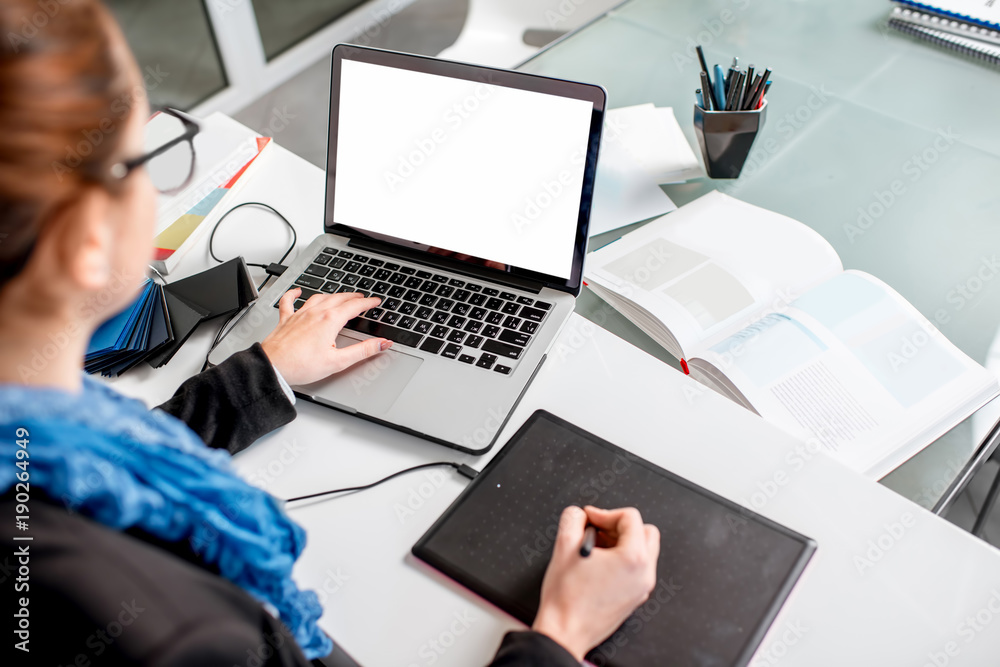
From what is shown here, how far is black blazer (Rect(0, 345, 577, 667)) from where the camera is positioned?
0.44 m

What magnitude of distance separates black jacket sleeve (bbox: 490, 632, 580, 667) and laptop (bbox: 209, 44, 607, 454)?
229mm

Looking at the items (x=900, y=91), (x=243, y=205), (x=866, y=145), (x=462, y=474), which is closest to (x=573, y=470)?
(x=462, y=474)

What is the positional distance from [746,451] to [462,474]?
0.31 m

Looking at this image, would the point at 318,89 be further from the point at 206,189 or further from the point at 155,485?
the point at 155,485

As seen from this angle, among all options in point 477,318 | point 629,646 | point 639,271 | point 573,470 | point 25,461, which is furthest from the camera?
point 639,271

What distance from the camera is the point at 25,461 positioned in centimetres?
48

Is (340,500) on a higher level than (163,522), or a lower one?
higher

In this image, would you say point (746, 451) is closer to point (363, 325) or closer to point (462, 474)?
point (462, 474)

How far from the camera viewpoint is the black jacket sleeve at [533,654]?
579 mm

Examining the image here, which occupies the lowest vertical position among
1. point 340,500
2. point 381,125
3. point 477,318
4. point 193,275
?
point 340,500

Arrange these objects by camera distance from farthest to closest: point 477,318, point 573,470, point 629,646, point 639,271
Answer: point 639,271, point 477,318, point 573,470, point 629,646

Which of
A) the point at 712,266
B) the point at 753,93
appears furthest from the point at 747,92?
the point at 712,266

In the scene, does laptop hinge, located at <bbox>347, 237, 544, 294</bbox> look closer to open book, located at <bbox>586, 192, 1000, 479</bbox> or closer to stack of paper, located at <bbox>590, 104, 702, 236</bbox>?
open book, located at <bbox>586, 192, 1000, 479</bbox>

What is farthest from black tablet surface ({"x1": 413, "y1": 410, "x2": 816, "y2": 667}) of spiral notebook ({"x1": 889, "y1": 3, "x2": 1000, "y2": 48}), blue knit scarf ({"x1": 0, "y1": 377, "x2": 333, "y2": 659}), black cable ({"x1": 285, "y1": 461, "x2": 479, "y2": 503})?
spiral notebook ({"x1": 889, "y1": 3, "x2": 1000, "y2": 48})
